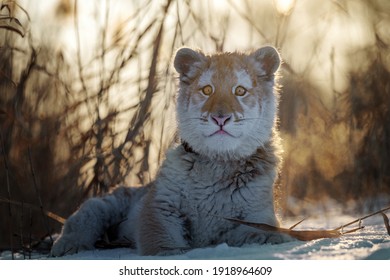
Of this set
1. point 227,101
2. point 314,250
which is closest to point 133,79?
point 227,101

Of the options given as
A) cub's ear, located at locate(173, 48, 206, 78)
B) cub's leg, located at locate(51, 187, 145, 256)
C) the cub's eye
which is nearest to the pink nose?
the cub's eye

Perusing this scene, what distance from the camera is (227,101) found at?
396 cm

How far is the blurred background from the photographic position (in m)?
5.07

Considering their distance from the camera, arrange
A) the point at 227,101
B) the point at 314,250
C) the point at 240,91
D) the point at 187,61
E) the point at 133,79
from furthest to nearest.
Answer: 1. the point at 133,79
2. the point at 187,61
3. the point at 240,91
4. the point at 227,101
5. the point at 314,250

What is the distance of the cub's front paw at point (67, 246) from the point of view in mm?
4145

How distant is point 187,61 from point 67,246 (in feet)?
5.28

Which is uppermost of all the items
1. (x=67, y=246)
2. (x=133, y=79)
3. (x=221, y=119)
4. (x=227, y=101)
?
(x=133, y=79)

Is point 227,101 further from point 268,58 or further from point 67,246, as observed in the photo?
point 67,246

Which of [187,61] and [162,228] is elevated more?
[187,61]

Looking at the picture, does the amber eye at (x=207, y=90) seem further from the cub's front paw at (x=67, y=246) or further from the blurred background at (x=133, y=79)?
the cub's front paw at (x=67, y=246)

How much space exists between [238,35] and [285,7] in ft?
1.63

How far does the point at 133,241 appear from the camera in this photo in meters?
4.41

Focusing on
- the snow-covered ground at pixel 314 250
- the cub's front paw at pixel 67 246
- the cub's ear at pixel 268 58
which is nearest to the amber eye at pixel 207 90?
the cub's ear at pixel 268 58
